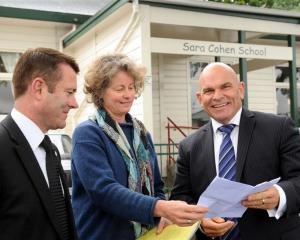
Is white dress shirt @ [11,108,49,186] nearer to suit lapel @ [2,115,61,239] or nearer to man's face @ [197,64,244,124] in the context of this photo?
suit lapel @ [2,115,61,239]

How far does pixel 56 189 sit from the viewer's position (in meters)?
2.08

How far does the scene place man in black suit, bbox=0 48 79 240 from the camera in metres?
1.83

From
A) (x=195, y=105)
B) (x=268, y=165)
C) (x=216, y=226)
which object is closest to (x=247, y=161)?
(x=268, y=165)

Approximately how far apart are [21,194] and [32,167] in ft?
0.43

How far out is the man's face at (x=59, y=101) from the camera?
2.09 m

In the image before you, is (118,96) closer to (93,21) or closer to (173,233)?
(173,233)

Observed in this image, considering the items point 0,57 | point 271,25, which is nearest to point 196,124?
point 271,25

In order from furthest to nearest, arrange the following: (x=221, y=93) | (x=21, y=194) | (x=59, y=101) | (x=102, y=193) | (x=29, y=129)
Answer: (x=221, y=93) < (x=102, y=193) < (x=59, y=101) < (x=29, y=129) < (x=21, y=194)

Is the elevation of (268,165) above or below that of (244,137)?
below

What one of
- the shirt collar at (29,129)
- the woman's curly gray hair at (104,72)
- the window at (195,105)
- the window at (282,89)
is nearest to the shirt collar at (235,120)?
the woman's curly gray hair at (104,72)

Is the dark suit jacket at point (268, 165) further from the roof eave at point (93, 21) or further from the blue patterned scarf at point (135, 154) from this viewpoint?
the roof eave at point (93, 21)

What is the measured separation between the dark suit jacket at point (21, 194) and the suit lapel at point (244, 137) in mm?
1152

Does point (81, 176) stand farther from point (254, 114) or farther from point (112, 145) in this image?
point (254, 114)

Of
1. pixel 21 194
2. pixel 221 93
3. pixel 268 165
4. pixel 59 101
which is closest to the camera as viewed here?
pixel 21 194
